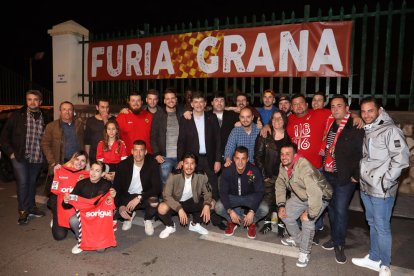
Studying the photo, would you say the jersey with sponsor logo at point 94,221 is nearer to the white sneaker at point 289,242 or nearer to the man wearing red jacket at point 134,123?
the man wearing red jacket at point 134,123

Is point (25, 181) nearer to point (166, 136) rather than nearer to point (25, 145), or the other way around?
point (25, 145)

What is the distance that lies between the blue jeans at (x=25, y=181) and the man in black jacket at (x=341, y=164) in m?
4.47

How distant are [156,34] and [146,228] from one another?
4.96 metres

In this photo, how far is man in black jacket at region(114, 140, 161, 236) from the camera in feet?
16.5

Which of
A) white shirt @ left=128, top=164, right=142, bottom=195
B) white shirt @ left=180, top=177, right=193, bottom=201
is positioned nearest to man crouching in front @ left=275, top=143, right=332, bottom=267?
white shirt @ left=180, top=177, right=193, bottom=201

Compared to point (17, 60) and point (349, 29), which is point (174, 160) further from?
point (17, 60)

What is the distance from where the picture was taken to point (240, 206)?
16.8 feet

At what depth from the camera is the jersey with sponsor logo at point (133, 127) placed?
5695mm

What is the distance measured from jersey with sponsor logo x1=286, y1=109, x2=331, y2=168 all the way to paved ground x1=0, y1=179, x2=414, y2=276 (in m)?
1.16

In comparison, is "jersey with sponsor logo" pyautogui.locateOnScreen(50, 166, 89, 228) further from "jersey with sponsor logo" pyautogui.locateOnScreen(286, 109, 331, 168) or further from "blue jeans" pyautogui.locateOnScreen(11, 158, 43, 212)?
"jersey with sponsor logo" pyautogui.locateOnScreen(286, 109, 331, 168)

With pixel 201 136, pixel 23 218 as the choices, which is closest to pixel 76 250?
pixel 23 218

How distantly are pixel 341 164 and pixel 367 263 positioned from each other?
1.16 m

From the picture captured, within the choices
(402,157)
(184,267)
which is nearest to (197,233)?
(184,267)

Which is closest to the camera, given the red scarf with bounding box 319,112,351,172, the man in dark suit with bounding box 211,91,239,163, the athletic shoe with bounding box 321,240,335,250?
the red scarf with bounding box 319,112,351,172
